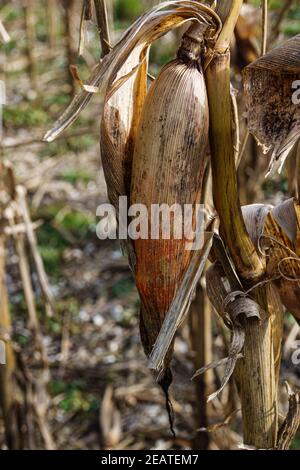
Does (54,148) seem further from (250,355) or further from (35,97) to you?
(250,355)

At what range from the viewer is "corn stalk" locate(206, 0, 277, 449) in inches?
23.7

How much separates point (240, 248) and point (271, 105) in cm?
13

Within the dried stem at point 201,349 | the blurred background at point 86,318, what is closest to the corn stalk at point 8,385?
the blurred background at point 86,318

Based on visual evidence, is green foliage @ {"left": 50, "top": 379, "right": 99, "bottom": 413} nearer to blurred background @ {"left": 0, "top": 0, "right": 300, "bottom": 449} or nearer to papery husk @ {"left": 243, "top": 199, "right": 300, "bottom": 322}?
blurred background @ {"left": 0, "top": 0, "right": 300, "bottom": 449}

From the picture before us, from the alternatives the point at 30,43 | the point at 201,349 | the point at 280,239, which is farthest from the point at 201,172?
the point at 30,43

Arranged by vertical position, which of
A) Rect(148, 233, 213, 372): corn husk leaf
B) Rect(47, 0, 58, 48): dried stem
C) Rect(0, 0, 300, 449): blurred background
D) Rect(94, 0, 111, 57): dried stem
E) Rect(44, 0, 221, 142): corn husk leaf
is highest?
Rect(47, 0, 58, 48): dried stem

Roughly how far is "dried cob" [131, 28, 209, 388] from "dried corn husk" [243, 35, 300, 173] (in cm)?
6

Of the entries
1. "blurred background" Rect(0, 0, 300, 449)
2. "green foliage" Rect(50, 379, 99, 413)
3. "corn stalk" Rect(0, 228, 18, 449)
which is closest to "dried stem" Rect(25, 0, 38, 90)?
"blurred background" Rect(0, 0, 300, 449)

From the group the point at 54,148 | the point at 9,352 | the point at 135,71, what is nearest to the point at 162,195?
the point at 135,71

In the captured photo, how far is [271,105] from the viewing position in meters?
0.64

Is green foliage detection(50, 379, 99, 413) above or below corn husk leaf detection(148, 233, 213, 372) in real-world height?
below

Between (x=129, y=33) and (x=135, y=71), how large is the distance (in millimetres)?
34

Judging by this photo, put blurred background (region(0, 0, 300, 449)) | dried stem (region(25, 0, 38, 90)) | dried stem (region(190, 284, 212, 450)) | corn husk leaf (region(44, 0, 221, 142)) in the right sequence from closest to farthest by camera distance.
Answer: corn husk leaf (region(44, 0, 221, 142)), dried stem (region(190, 284, 212, 450)), blurred background (region(0, 0, 300, 449)), dried stem (region(25, 0, 38, 90))

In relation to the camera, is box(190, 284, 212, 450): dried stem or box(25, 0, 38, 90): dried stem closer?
box(190, 284, 212, 450): dried stem
